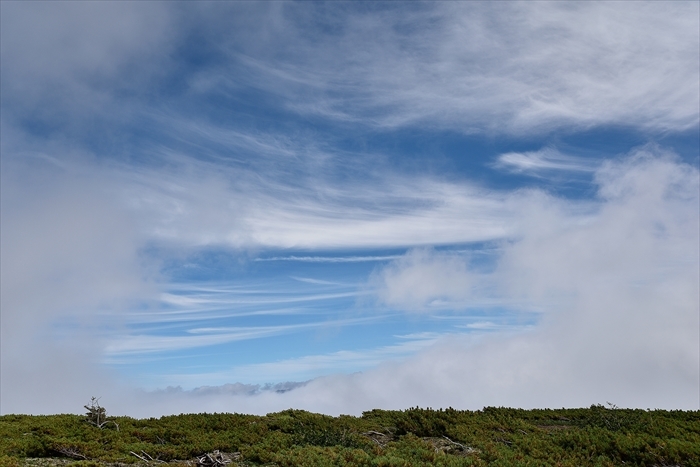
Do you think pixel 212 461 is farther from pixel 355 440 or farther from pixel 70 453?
pixel 355 440

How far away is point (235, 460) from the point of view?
16.1 meters

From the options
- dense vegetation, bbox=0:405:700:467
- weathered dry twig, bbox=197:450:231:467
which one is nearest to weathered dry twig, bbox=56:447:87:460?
dense vegetation, bbox=0:405:700:467

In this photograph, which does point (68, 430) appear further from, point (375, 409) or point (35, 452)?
point (375, 409)

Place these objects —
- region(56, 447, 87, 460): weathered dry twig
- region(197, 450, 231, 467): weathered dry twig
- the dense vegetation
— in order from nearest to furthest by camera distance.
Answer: region(197, 450, 231, 467): weathered dry twig, the dense vegetation, region(56, 447, 87, 460): weathered dry twig

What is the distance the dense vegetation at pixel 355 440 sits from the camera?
15.5 metres

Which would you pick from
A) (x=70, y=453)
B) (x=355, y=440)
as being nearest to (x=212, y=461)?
(x=70, y=453)

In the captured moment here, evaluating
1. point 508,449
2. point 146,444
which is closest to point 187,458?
point 146,444

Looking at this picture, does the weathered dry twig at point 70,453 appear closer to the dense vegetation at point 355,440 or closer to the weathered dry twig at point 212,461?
the dense vegetation at point 355,440

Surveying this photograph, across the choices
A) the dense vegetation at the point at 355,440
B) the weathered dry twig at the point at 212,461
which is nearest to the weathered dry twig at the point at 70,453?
the dense vegetation at the point at 355,440

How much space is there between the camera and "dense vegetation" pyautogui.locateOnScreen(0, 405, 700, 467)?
15500mm

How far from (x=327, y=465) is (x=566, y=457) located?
27.0ft

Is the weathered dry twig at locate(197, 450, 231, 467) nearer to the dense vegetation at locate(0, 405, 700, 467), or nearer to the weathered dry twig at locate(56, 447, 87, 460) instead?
the dense vegetation at locate(0, 405, 700, 467)

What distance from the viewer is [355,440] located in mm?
18438

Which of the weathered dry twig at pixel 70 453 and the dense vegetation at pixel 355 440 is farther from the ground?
the dense vegetation at pixel 355 440
